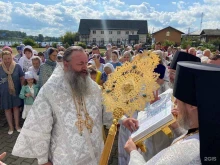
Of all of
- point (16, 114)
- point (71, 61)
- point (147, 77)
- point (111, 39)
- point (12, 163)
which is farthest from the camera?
point (111, 39)

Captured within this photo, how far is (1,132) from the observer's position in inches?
212

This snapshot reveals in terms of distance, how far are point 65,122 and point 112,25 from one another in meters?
77.5

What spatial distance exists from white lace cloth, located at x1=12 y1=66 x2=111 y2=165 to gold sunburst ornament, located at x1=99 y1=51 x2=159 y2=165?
495 millimetres

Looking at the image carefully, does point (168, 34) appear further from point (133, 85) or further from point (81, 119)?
point (133, 85)

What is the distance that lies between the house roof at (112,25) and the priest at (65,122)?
236 feet

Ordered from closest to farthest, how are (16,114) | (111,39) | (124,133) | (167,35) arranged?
(124,133) → (16,114) → (167,35) → (111,39)

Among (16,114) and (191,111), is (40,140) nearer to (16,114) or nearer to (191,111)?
(191,111)

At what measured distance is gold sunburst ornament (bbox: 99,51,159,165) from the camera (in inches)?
75.9

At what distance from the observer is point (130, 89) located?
199 centimetres

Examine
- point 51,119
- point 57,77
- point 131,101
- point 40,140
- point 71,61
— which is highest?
point 71,61

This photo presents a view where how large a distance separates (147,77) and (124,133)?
1774mm

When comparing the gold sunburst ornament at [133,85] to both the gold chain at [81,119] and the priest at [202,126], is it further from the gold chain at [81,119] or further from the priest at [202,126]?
the priest at [202,126]

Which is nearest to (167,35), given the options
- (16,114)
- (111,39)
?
(111,39)

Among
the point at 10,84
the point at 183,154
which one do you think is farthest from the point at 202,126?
the point at 10,84
